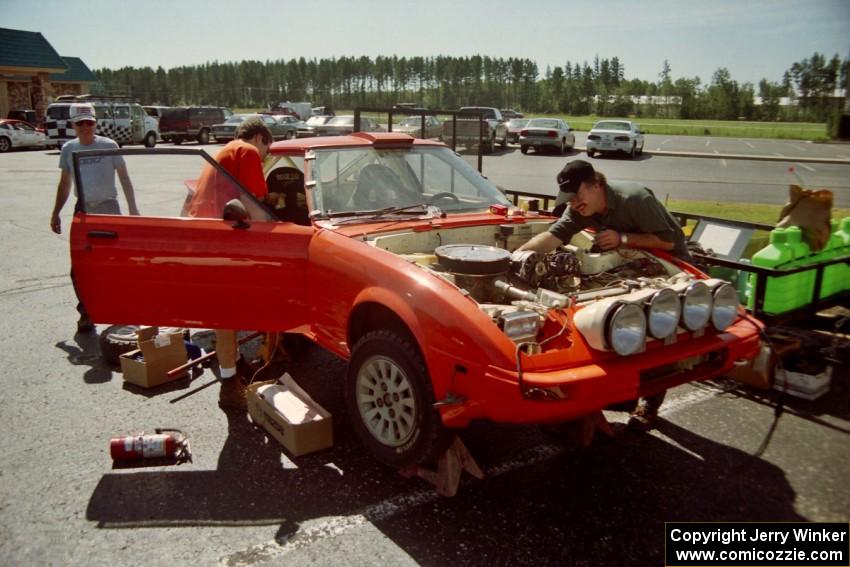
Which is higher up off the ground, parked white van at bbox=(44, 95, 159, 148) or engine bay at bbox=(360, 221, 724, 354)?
parked white van at bbox=(44, 95, 159, 148)

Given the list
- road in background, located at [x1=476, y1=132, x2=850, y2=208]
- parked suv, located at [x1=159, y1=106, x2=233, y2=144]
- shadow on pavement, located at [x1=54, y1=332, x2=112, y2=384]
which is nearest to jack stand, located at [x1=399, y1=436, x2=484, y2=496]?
shadow on pavement, located at [x1=54, y1=332, x2=112, y2=384]

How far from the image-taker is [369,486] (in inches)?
130

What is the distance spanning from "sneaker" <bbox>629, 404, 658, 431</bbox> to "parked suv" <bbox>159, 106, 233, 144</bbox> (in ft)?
103

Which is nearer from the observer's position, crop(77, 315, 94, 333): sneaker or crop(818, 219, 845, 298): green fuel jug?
crop(818, 219, 845, 298): green fuel jug

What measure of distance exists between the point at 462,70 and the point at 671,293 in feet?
466

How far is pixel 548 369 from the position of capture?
2814mm

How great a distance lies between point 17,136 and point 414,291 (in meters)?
29.5

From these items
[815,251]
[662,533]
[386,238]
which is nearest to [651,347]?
[662,533]

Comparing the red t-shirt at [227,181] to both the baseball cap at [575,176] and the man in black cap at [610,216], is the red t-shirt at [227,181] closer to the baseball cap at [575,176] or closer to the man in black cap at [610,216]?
the man in black cap at [610,216]

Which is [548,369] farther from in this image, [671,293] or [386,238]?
[386,238]

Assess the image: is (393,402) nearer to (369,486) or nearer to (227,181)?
(369,486)

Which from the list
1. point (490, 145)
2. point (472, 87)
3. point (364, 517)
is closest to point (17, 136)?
point (490, 145)

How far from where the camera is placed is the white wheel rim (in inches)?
126

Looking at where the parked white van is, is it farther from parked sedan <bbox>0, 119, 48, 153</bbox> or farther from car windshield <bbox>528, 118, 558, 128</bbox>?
car windshield <bbox>528, 118, 558, 128</bbox>
